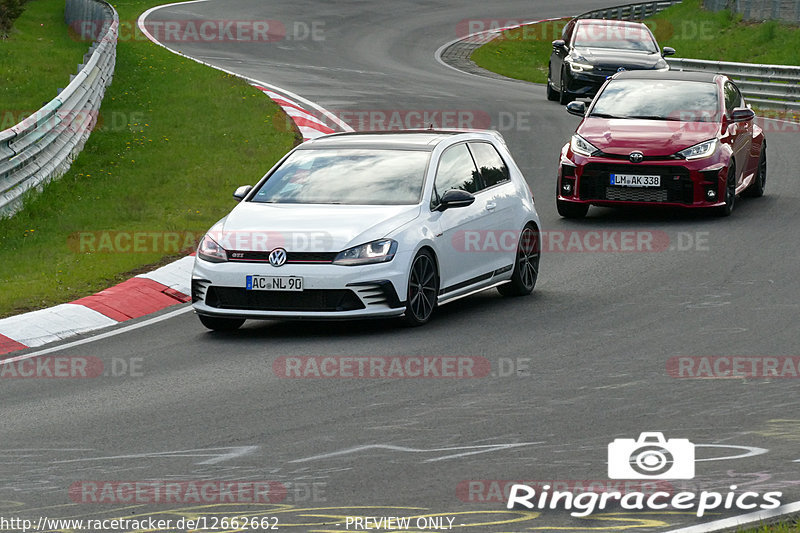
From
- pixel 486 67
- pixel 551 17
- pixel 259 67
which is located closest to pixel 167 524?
pixel 259 67

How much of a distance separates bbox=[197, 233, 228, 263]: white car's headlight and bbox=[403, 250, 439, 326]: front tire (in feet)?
4.80

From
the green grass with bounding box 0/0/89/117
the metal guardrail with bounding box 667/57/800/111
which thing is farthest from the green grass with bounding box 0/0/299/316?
the metal guardrail with bounding box 667/57/800/111

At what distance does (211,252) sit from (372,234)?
4.24 ft

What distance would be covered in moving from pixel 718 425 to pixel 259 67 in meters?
26.7

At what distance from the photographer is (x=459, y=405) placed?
28.4ft

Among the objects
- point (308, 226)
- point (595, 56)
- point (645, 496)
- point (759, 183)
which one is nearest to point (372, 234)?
point (308, 226)

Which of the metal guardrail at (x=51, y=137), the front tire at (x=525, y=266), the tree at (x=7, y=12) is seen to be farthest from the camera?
the tree at (x=7, y=12)

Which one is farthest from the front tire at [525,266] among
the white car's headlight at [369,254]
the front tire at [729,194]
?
the front tire at [729,194]

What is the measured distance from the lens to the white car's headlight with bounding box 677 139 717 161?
16.7m

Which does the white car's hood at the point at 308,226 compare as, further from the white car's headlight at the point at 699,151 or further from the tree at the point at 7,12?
the tree at the point at 7,12

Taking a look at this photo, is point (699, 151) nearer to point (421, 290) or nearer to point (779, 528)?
point (421, 290)

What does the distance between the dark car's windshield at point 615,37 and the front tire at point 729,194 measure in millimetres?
13555

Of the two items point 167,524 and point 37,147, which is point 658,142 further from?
point 167,524

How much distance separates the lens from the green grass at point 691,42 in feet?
127
